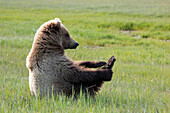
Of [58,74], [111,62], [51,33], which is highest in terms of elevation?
[51,33]

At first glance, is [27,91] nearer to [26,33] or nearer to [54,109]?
[54,109]

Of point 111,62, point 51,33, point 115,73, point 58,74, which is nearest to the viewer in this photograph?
point 58,74

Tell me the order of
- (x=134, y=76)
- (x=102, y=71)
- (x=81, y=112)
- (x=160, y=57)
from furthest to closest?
(x=160, y=57), (x=134, y=76), (x=102, y=71), (x=81, y=112)

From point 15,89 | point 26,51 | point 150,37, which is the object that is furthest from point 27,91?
point 150,37

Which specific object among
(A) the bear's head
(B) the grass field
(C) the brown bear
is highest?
(A) the bear's head

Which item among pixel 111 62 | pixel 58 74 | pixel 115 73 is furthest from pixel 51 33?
pixel 115 73

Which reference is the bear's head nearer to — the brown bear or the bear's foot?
the brown bear

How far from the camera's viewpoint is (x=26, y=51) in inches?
353

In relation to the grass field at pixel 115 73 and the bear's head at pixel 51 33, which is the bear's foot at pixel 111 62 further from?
the bear's head at pixel 51 33

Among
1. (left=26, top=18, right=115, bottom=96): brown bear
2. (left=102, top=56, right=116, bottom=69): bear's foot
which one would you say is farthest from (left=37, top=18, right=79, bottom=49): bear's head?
(left=102, top=56, right=116, bottom=69): bear's foot

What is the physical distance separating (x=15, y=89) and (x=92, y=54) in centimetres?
458

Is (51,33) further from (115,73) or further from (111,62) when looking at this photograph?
(115,73)

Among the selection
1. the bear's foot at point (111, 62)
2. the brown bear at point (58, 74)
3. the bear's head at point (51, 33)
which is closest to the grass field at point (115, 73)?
the brown bear at point (58, 74)

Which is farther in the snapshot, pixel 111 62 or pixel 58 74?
pixel 111 62
